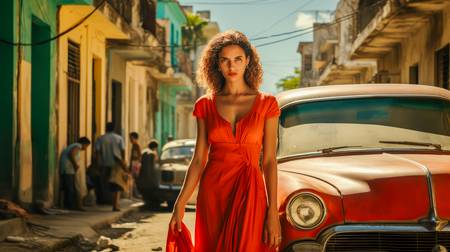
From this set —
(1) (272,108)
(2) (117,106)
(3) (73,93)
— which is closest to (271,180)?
(1) (272,108)

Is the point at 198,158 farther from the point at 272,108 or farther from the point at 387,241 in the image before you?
the point at 387,241

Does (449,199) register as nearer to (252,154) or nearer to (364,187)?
(364,187)

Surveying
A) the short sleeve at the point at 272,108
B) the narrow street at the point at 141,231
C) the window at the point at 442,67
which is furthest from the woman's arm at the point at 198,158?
the window at the point at 442,67

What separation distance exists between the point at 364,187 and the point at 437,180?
377 millimetres

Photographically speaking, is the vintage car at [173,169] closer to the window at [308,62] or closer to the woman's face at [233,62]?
the woman's face at [233,62]

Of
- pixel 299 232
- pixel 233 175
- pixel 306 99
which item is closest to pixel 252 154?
pixel 233 175

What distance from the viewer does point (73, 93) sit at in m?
16.1

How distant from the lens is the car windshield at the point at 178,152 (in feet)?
57.1

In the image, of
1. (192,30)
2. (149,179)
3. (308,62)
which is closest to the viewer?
(149,179)

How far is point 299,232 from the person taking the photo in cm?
448

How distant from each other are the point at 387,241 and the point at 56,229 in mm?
6601

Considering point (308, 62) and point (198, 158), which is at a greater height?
point (308, 62)

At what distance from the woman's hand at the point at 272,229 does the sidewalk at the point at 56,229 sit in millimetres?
4884

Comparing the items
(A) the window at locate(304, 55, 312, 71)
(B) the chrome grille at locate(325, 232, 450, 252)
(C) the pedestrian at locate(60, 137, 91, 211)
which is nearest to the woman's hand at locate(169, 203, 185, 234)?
(B) the chrome grille at locate(325, 232, 450, 252)
